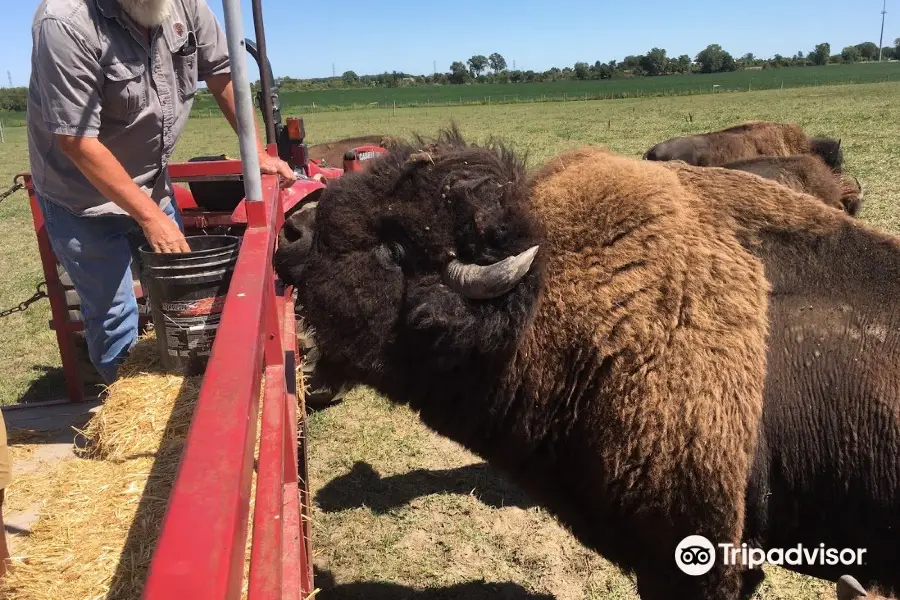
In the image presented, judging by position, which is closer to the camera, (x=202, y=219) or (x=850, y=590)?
(x=850, y=590)

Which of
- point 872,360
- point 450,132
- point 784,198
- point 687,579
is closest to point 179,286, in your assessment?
point 450,132

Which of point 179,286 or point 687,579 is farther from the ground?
point 179,286

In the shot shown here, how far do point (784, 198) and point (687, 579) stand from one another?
170 cm

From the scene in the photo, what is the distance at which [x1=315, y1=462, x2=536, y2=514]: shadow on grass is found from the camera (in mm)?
4504

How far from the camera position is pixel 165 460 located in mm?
2426

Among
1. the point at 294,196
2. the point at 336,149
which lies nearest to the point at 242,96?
the point at 294,196

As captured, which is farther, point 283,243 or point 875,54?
point 875,54

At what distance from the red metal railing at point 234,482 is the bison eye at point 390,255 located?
0.53 metres

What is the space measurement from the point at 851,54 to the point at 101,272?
168445mm

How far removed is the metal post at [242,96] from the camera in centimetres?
221

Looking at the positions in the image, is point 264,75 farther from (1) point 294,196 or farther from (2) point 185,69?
(2) point 185,69

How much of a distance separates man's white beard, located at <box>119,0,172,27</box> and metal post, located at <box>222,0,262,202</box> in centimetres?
105

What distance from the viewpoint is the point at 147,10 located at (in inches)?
119

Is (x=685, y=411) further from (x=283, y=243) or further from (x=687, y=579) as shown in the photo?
(x=283, y=243)
